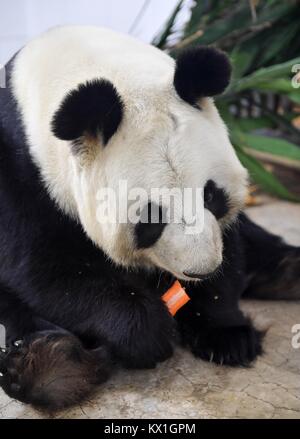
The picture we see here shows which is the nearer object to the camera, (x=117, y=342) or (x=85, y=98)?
(x=85, y=98)

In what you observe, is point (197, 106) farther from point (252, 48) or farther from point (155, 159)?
point (252, 48)

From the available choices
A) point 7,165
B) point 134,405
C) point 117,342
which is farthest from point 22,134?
point 134,405

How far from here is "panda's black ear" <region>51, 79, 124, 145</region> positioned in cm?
198

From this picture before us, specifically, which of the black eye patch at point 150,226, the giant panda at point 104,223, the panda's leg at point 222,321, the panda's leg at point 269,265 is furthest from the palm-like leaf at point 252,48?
the black eye patch at point 150,226

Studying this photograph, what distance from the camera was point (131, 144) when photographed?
2.08 m

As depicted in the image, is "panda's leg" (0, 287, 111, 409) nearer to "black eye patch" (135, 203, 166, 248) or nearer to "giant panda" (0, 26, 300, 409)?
"giant panda" (0, 26, 300, 409)

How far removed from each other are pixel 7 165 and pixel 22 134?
12 centimetres

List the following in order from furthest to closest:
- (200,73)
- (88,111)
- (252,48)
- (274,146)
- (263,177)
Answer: (252,48) < (274,146) < (263,177) < (200,73) < (88,111)

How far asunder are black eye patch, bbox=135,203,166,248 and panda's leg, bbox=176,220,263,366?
0.48 metres

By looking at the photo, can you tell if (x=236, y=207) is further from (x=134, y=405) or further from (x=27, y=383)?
(x=27, y=383)

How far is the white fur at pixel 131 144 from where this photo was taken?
2041 mm

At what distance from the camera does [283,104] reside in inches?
208

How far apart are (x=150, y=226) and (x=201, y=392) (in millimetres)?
572

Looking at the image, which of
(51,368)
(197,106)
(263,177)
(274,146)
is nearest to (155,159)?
(197,106)
